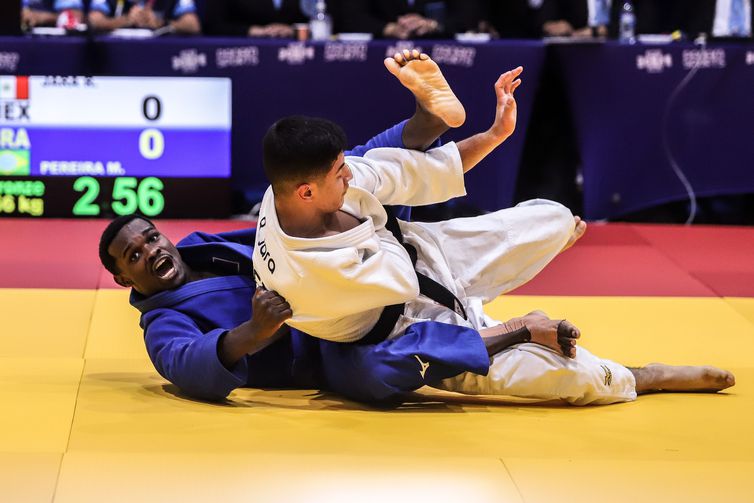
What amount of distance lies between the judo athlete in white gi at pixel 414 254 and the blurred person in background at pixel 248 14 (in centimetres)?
435

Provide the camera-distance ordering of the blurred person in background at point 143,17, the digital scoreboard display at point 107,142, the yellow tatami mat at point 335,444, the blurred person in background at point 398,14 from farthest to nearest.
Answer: the blurred person in background at point 398,14
the blurred person in background at point 143,17
the digital scoreboard display at point 107,142
the yellow tatami mat at point 335,444

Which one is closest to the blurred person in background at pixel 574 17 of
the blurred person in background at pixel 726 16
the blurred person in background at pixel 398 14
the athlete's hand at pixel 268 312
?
the blurred person in background at pixel 398 14

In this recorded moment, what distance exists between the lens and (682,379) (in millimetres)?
3895

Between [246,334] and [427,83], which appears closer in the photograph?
[246,334]

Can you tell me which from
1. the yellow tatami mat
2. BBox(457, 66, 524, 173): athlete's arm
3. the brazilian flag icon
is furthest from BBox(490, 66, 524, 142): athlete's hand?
the brazilian flag icon

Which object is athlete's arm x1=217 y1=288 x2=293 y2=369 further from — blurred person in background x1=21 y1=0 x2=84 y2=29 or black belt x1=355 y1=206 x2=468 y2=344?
blurred person in background x1=21 y1=0 x2=84 y2=29

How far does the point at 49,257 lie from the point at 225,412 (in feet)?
9.67

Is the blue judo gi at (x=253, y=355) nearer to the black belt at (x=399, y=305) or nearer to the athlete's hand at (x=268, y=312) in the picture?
the black belt at (x=399, y=305)

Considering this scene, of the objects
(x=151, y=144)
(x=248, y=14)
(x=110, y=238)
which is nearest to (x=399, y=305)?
(x=110, y=238)

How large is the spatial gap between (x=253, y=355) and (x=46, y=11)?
4.86 metres

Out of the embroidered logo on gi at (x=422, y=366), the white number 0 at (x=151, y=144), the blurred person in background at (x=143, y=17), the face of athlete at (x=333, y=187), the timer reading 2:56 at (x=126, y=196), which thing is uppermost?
the blurred person in background at (x=143, y=17)

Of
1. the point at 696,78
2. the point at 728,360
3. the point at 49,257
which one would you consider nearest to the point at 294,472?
the point at 728,360

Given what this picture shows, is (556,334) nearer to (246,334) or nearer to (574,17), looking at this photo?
(246,334)

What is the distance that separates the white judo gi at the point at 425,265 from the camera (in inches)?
132
